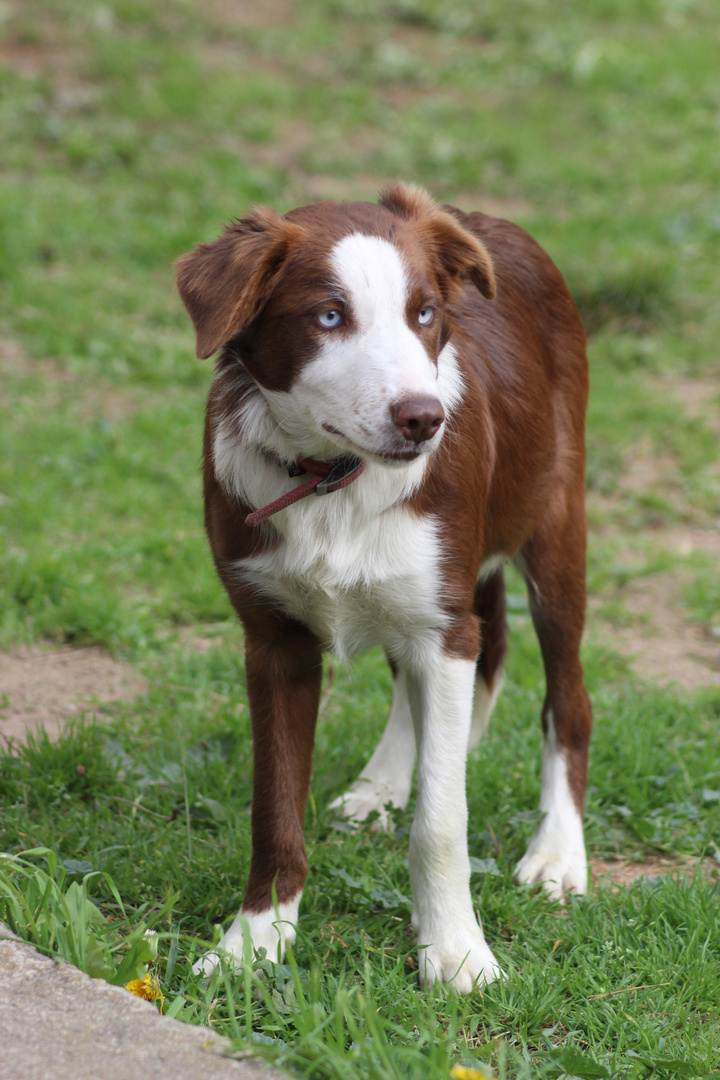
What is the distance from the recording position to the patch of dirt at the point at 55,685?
142 inches

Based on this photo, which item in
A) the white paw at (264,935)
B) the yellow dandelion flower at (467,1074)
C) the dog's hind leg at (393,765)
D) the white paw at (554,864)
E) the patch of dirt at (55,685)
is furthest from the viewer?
the patch of dirt at (55,685)

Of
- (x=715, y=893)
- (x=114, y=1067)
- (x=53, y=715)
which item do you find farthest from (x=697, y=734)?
(x=114, y=1067)

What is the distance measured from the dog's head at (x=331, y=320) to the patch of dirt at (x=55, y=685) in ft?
5.06

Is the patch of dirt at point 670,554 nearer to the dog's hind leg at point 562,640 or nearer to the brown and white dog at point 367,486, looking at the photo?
the dog's hind leg at point 562,640

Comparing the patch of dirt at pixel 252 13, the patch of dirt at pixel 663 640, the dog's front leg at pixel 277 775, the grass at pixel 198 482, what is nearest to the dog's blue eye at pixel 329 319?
the dog's front leg at pixel 277 775

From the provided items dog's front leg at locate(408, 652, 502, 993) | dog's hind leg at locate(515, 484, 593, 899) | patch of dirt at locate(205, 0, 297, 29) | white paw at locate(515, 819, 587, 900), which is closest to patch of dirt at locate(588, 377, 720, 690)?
dog's hind leg at locate(515, 484, 593, 899)

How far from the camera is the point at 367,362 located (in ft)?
7.50

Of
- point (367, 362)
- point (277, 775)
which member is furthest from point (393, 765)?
point (367, 362)

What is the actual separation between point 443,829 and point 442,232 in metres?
1.33

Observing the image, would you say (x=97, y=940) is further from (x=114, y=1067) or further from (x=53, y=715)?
(x=53, y=715)

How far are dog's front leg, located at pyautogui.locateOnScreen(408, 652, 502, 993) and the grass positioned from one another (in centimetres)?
10

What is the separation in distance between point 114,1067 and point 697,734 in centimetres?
229

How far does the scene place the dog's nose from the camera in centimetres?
221

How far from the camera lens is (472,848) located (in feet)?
10.4
